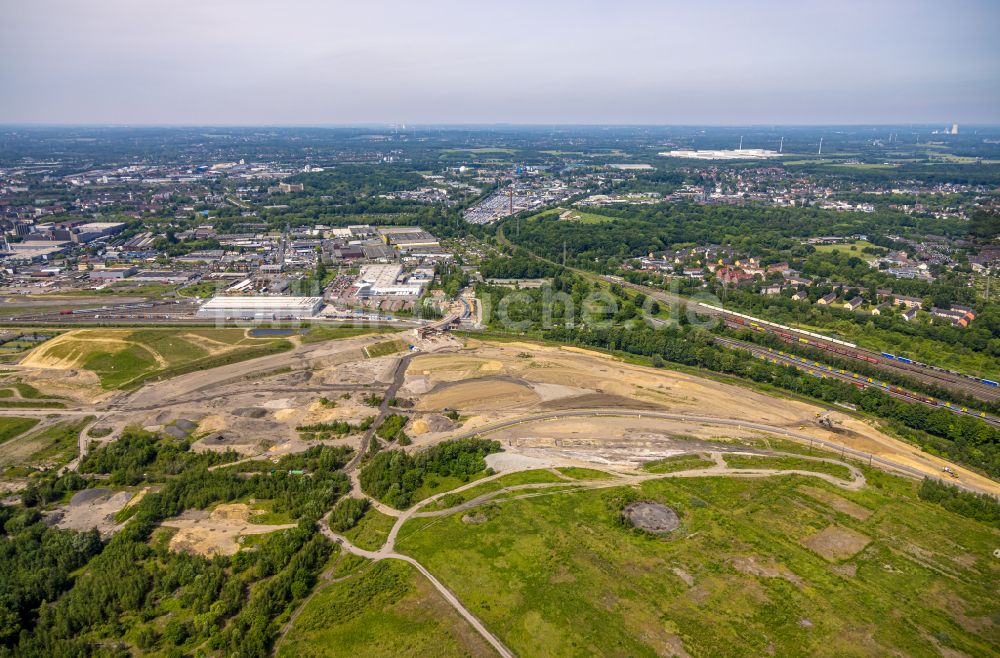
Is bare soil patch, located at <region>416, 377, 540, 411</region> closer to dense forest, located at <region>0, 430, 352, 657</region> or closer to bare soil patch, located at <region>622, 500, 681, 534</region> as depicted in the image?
dense forest, located at <region>0, 430, 352, 657</region>

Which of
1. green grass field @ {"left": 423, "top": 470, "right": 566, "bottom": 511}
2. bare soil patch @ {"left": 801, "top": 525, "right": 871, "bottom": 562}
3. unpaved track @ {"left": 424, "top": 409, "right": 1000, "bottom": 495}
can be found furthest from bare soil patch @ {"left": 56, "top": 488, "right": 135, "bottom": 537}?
bare soil patch @ {"left": 801, "top": 525, "right": 871, "bottom": 562}

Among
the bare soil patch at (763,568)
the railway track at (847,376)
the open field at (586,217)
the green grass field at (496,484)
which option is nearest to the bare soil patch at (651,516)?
the bare soil patch at (763,568)

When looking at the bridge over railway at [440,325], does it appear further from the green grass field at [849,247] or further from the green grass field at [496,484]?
the green grass field at [849,247]

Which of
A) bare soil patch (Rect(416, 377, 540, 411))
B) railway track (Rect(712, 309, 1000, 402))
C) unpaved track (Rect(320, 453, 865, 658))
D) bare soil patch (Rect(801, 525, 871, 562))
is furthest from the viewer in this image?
railway track (Rect(712, 309, 1000, 402))

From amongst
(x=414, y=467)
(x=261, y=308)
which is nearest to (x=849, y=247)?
(x=414, y=467)

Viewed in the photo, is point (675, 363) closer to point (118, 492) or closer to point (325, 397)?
point (325, 397)

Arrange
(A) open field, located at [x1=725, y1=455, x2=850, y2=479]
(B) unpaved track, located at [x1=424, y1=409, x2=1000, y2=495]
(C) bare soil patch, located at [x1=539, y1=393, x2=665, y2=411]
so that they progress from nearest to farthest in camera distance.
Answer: (B) unpaved track, located at [x1=424, y1=409, x2=1000, y2=495] < (A) open field, located at [x1=725, y1=455, x2=850, y2=479] < (C) bare soil patch, located at [x1=539, y1=393, x2=665, y2=411]
